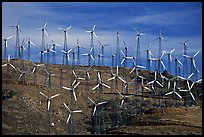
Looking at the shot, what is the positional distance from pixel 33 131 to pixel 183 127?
18.5 meters

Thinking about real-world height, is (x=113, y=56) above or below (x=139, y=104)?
above

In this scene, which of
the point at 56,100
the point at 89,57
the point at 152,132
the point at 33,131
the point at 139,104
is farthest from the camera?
the point at 89,57

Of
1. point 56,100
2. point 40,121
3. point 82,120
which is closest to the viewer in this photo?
point 40,121

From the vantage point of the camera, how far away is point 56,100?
73.1 meters

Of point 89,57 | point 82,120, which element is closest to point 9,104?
point 82,120

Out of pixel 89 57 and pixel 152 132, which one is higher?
pixel 89 57

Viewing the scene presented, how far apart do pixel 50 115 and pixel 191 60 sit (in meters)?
26.7

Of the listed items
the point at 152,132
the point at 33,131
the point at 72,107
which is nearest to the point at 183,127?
the point at 152,132

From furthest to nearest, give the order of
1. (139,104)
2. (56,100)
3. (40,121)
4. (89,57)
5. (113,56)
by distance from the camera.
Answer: (113,56) < (89,57) < (139,104) < (56,100) < (40,121)

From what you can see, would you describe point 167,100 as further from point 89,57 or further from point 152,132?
point 152,132

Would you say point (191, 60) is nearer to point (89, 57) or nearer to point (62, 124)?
point (89, 57)

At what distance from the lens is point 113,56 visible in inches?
3573

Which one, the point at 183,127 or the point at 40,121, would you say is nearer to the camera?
the point at 183,127

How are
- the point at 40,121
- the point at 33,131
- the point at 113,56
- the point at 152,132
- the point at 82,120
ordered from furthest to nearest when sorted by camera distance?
the point at 113,56 < the point at 82,120 < the point at 40,121 < the point at 33,131 < the point at 152,132
